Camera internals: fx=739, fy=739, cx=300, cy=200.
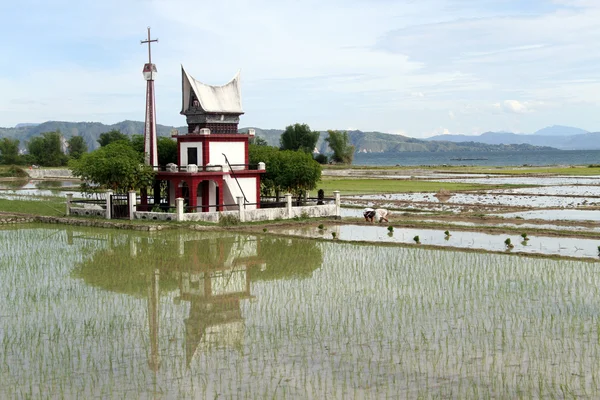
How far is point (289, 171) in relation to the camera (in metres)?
37.6

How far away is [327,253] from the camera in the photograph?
25.1 m

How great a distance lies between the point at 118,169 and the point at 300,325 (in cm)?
2248

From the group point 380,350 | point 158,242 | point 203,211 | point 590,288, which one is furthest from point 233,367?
point 203,211

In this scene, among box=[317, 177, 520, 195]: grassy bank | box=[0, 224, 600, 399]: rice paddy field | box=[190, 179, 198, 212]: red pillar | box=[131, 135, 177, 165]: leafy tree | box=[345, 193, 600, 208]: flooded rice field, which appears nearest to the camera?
box=[0, 224, 600, 399]: rice paddy field

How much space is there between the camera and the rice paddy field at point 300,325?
461 inches

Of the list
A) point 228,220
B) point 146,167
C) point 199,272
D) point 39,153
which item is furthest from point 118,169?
point 39,153

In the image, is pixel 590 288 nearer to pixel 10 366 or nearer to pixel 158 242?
pixel 10 366

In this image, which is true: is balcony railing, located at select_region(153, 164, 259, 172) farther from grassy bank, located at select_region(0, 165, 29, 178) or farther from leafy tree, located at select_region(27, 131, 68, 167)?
leafy tree, located at select_region(27, 131, 68, 167)

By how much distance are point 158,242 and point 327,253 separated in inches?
274

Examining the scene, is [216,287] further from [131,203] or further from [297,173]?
[297,173]

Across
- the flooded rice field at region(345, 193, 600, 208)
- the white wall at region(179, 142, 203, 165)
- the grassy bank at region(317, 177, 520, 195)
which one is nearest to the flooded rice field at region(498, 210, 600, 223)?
the flooded rice field at region(345, 193, 600, 208)

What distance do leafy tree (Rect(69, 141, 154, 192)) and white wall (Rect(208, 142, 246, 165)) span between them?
3184 mm

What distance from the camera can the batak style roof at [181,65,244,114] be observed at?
35.6 metres

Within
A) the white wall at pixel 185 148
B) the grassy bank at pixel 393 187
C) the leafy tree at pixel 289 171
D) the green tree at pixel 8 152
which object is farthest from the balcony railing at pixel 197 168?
the green tree at pixel 8 152
